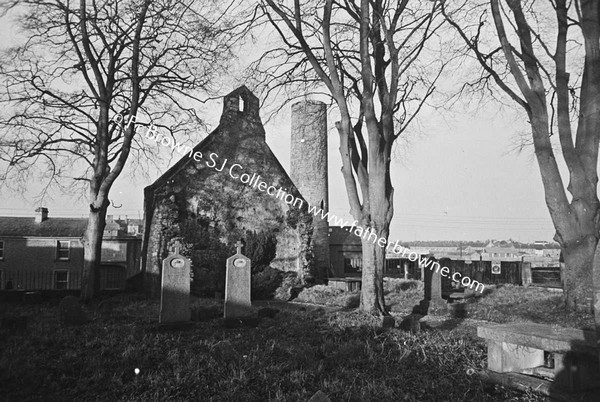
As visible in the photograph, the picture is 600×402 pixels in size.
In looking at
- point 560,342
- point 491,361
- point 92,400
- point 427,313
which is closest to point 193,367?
point 92,400

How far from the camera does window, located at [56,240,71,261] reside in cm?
3731

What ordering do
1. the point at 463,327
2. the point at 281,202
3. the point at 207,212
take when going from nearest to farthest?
the point at 463,327 < the point at 207,212 < the point at 281,202

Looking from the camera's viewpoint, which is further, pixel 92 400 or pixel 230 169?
pixel 230 169

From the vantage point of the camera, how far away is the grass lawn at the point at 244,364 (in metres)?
5.36

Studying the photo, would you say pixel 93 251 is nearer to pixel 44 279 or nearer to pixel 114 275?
pixel 114 275

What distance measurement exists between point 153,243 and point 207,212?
2721mm

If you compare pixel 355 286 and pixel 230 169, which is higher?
pixel 230 169

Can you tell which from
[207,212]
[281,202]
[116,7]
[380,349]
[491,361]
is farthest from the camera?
[281,202]

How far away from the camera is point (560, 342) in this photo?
16.5 ft

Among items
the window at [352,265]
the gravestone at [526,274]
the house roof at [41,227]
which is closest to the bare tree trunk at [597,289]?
the gravestone at [526,274]

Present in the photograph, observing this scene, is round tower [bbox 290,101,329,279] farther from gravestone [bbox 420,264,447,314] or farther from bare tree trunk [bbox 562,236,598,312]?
bare tree trunk [bbox 562,236,598,312]

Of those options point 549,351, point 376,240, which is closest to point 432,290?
point 376,240

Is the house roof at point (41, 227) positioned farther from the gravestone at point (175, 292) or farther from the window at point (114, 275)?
the gravestone at point (175, 292)

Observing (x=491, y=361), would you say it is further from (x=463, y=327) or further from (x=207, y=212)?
(x=207, y=212)
